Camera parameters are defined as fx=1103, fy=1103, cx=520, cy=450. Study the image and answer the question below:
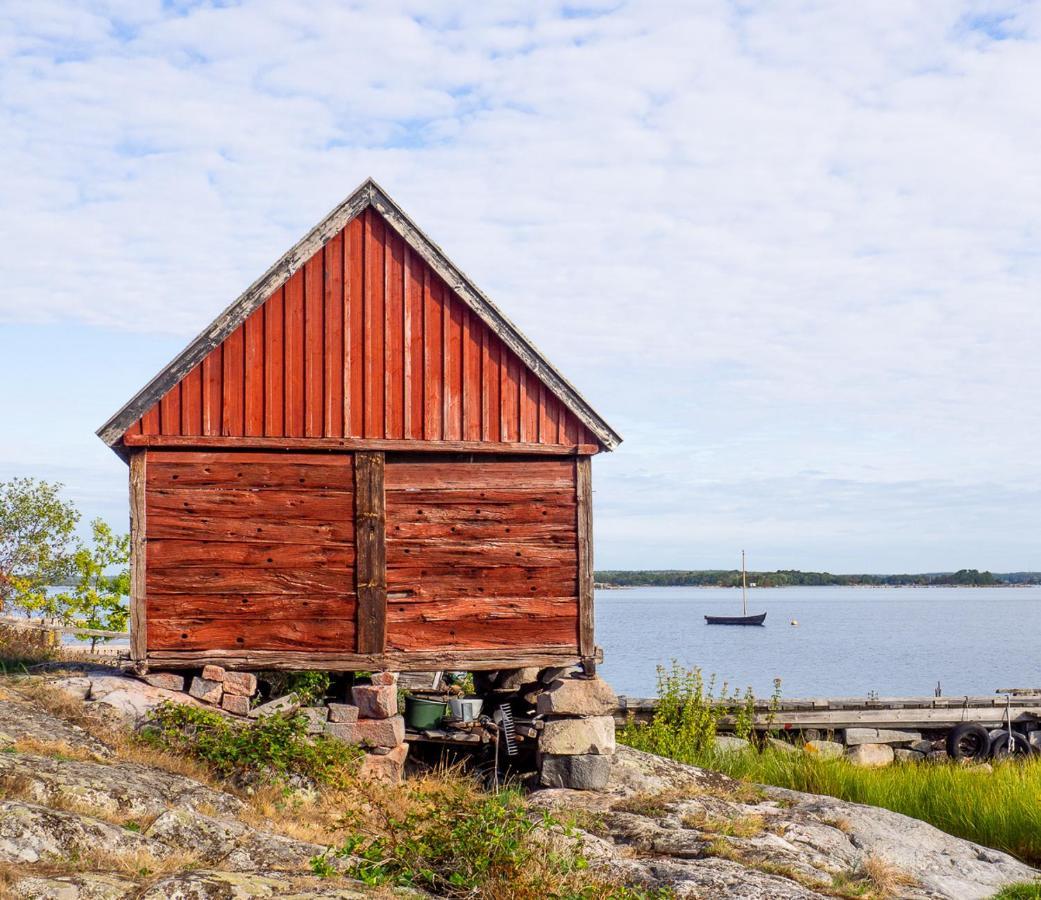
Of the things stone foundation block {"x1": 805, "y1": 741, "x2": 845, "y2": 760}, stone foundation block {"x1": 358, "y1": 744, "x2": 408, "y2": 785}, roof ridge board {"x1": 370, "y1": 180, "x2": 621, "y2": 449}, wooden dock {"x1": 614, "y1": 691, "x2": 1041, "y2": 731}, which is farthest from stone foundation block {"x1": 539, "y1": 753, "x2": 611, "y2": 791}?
stone foundation block {"x1": 805, "y1": 741, "x2": 845, "y2": 760}

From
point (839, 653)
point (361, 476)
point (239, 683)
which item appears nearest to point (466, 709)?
point (239, 683)

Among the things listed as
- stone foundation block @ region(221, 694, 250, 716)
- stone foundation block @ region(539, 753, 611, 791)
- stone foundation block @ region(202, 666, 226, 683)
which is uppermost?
stone foundation block @ region(202, 666, 226, 683)

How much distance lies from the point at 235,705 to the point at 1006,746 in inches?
659

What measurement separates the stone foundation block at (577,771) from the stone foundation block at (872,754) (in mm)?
9473

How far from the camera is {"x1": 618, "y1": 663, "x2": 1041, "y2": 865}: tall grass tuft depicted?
13.7m

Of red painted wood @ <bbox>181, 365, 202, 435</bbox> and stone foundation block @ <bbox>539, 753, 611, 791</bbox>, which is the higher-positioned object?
red painted wood @ <bbox>181, 365, 202, 435</bbox>

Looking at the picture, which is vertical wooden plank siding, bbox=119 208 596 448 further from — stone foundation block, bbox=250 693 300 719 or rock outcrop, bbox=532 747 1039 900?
rock outcrop, bbox=532 747 1039 900

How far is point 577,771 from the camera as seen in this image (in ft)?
48.7

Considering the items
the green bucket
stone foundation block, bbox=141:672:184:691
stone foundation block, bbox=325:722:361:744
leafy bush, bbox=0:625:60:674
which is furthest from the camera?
the green bucket

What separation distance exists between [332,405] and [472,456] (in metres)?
2.00

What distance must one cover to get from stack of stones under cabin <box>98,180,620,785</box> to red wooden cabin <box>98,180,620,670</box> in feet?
0.09

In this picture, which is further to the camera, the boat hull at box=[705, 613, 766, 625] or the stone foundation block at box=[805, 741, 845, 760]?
the boat hull at box=[705, 613, 766, 625]

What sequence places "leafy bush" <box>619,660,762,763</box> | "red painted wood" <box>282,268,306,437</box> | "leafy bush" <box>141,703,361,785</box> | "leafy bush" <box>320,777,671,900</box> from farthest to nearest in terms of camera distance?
"leafy bush" <box>619,660,762,763</box> < "red painted wood" <box>282,268,306,437</box> < "leafy bush" <box>141,703,361,785</box> < "leafy bush" <box>320,777,671,900</box>

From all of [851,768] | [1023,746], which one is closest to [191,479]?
[851,768]
